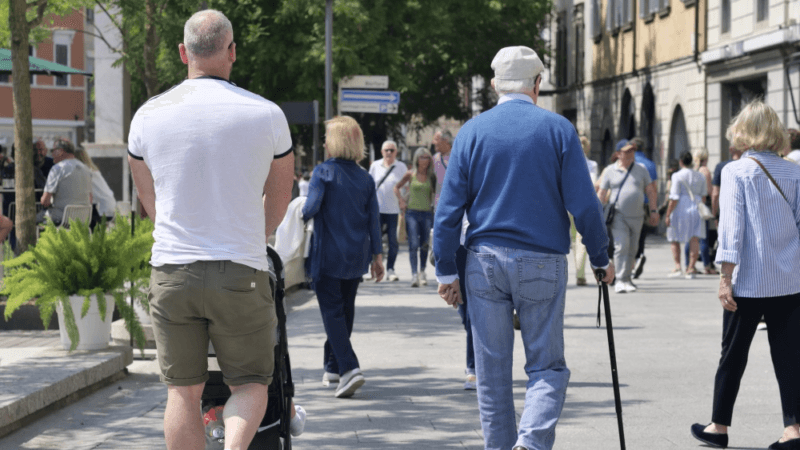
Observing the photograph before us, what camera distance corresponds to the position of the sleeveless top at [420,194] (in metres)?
16.1

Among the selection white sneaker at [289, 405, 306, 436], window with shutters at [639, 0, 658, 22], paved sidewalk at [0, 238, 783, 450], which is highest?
window with shutters at [639, 0, 658, 22]

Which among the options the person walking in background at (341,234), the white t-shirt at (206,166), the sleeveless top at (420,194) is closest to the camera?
the white t-shirt at (206,166)

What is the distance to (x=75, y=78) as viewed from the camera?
207 feet

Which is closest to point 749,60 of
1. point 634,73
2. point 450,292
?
point 634,73

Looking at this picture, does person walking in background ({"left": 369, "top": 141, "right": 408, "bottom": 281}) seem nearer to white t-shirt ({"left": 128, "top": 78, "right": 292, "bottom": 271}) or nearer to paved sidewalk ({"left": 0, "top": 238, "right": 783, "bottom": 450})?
paved sidewalk ({"left": 0, "top": 238, "right": 783, "bottom": 450})

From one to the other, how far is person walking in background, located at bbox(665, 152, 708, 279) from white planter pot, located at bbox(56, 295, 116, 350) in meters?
11.0

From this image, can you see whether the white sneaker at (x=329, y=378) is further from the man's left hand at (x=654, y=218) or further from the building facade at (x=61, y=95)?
the building facade at (x=61, y=95)

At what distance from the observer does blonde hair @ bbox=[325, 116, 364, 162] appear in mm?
7926

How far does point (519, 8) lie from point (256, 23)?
9579 millimetres

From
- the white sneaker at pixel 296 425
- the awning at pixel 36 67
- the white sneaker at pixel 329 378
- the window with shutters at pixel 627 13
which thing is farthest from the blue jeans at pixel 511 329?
the window with shutters at pixel 627 13

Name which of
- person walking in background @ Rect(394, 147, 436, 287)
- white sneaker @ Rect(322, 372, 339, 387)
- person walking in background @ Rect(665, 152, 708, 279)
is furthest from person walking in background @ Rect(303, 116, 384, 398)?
person walking in background @ Rect(665, 152, 708, 279)

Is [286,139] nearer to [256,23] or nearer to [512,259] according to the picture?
[512,259]

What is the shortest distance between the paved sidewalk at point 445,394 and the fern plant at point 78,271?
540mm

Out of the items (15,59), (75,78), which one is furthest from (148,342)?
(75,78)
